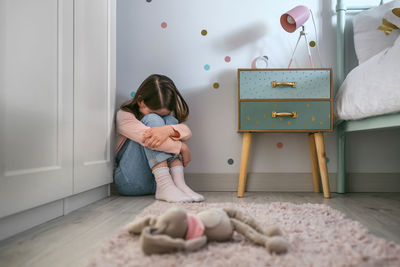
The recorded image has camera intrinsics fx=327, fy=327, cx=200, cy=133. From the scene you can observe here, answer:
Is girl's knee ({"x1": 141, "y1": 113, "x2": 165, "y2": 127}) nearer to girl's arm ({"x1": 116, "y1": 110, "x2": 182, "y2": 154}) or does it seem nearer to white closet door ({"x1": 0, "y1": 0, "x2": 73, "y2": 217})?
girl's arm ({"x1": 116, "y1": 110, "x2": 182, "y2": 154})

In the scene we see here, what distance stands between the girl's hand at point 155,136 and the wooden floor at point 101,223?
243 mm

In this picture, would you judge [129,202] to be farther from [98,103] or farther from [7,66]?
[7,66]

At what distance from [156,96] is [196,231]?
0.93m

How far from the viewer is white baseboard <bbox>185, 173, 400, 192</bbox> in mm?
1671

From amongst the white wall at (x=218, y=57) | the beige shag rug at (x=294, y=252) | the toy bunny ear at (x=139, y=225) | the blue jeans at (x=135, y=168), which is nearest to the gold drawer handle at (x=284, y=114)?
the white wall at (x=218, y=57)

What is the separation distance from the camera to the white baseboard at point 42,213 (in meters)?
0.82

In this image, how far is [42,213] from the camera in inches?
38.6

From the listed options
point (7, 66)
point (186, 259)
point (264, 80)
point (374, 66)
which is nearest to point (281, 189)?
point (264, 80)

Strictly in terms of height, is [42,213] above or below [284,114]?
below

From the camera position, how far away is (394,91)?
1098 millimetres

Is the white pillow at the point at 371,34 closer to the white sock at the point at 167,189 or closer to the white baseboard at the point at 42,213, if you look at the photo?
the white sock at the point at 167,189

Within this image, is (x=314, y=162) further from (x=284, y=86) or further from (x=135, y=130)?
(x=135, y=130)

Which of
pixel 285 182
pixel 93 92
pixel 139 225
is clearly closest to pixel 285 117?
pixel 285 182

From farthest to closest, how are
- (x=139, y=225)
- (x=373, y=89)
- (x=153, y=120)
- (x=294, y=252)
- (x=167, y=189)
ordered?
(x=153, y=120), (x=167, y=189), (x=373, y=89), (x=139, y=225), (x=294, y=252)
